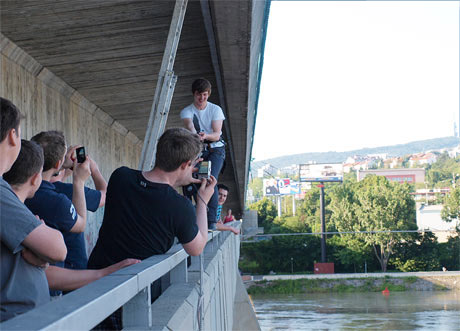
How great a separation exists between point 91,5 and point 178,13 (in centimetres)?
169

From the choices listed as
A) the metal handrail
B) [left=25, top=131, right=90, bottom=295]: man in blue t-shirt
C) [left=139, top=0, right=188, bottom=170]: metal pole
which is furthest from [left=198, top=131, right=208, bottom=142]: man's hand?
the metal handrail

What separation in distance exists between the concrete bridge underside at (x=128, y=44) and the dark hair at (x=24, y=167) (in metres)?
5.65

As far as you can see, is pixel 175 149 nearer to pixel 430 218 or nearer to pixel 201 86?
pixel 201 86

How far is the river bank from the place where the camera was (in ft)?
250

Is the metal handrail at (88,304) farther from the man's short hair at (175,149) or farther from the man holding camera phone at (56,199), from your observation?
the man's short hair at (175,149)

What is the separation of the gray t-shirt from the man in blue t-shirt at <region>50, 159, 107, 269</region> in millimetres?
1603

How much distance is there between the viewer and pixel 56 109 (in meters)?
9.66

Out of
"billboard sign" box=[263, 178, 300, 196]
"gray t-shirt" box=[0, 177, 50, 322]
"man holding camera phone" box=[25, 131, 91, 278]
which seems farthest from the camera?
"billboard sign" box=[263, 178, 300, 196]

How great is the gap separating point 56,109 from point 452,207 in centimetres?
10328

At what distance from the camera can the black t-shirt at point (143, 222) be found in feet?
11.6

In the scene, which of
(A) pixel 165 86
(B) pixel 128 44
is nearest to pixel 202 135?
(A) pixel 165 86

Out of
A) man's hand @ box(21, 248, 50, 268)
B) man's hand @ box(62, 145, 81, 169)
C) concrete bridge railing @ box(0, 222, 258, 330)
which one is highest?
man's hand @ box(62, 145, 81, 169)

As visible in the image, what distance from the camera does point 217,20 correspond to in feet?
28.4

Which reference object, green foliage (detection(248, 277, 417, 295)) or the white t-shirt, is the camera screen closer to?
the white t-shirt
